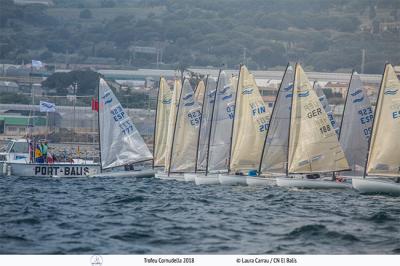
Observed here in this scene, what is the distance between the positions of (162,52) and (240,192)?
149 meters

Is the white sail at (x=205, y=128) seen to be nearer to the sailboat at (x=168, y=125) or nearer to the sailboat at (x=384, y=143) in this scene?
the sailboat at (x=168, y=125)

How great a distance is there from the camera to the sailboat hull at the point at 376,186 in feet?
110

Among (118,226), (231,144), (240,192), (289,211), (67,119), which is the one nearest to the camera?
(118,226)

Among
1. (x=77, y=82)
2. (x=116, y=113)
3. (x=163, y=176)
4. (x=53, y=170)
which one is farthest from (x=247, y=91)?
(x=77, y=82)

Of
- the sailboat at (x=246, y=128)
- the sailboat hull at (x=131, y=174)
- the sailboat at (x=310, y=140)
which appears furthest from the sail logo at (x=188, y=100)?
the sailboat at (x=310, y=140)

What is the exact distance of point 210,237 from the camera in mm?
20781

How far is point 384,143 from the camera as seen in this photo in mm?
34438

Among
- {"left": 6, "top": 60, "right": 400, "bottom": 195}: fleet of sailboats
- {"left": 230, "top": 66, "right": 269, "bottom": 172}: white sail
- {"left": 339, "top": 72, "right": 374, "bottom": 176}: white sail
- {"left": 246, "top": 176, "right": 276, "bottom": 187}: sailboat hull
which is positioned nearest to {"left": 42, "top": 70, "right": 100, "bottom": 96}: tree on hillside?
{"left": 6, "top": 60, "right": 400, "bottom": 195}: fleet of sailboats

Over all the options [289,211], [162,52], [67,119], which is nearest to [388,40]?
[162,52]

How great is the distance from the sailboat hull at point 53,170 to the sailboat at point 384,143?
13571 millimetres

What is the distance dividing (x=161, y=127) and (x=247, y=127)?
7.73m

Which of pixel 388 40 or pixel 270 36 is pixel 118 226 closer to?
pixel 388 40

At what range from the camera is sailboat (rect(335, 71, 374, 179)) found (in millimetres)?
41438
